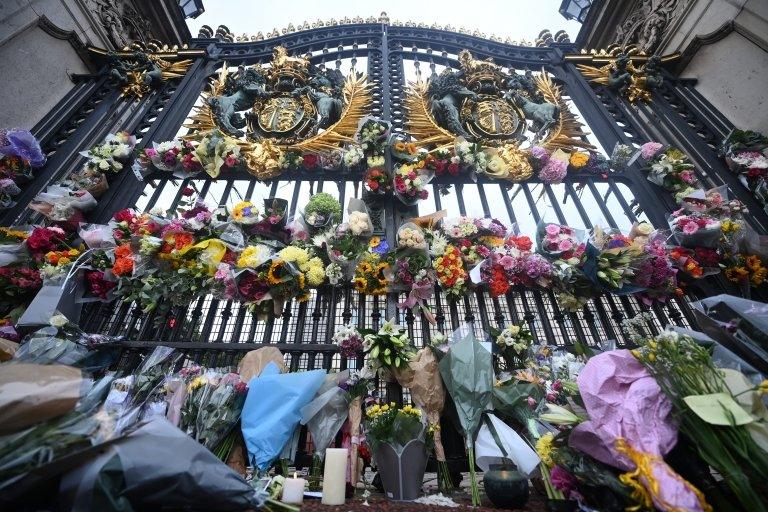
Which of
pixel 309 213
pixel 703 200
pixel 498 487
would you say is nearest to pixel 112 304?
pixel 309 213

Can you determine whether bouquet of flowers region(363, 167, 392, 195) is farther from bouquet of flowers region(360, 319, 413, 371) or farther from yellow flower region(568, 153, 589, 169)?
yellow flower region(568, 153, 589, 169)

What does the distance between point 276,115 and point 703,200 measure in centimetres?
717

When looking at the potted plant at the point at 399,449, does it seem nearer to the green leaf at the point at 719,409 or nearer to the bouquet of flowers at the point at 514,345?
the bouquet of flowers at the point at 514,345

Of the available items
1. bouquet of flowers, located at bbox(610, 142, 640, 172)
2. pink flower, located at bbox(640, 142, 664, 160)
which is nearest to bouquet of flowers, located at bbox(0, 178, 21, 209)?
bouquet of flowers, located at bbox(610, 142, 640, 172)

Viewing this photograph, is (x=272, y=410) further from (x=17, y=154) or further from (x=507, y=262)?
(x=17, y=154)

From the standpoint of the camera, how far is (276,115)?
249 inches

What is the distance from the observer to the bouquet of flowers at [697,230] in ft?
13.9

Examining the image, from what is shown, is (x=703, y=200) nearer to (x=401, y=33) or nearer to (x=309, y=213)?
(x=309, y=213)

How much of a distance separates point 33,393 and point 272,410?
61.2 inches

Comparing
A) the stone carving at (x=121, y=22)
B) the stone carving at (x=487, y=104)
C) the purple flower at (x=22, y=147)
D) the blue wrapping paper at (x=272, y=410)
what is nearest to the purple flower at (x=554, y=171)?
the stone carving at (x=487, y=104)

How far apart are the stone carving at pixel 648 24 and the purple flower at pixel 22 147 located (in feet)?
39.2

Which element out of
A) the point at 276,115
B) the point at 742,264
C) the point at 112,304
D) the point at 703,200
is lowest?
the point at 112,304

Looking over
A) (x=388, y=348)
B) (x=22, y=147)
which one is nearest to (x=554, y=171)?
(x=388, y=348)

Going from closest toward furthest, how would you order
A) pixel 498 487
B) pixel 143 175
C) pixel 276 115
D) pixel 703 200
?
pixel 498 487
pixel 703 200
pixel 143 175
pixel 276 115
